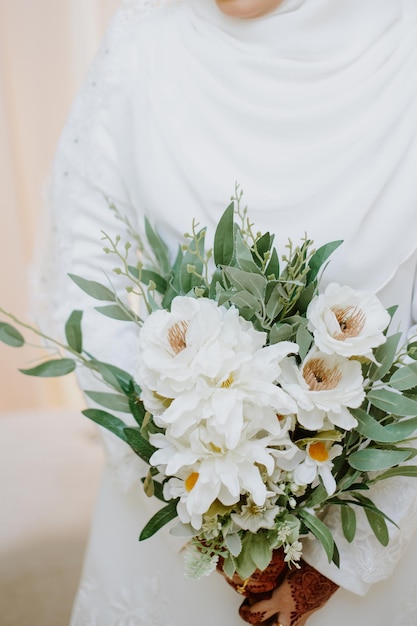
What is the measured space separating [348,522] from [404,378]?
21cm

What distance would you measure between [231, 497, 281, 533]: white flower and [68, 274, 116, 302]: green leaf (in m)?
0.29

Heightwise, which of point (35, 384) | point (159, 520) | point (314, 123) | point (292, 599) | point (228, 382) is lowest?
point (35, 384)

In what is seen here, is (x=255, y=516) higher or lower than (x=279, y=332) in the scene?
lower

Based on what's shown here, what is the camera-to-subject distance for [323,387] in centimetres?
75

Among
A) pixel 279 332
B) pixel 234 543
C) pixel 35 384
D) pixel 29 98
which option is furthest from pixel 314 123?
pixel 35 384

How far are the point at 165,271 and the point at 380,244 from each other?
0.30 metres

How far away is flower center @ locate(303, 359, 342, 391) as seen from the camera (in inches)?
29.5

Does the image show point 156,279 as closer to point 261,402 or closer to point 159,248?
point 159,248

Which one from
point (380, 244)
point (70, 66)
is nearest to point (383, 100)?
point (380, 244)

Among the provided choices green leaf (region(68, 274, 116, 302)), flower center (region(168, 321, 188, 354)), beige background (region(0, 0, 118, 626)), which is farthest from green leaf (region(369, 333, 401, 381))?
beige background (region(0, 0, 118, 626))

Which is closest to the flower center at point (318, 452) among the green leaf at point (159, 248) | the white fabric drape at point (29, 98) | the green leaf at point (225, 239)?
the green leaf at point (225, 239)

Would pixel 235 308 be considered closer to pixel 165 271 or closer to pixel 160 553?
pixel 165 271

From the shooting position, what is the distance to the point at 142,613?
1158 mm

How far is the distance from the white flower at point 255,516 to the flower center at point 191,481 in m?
0.07
